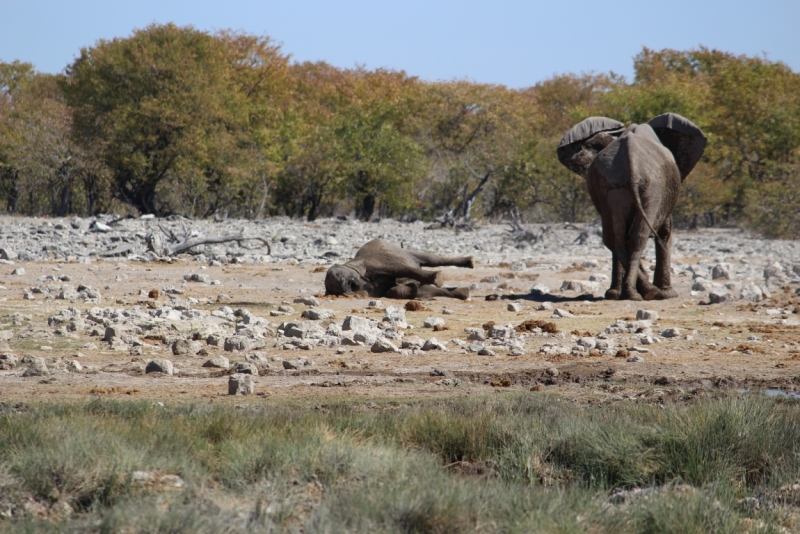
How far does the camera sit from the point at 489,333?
1043 cm

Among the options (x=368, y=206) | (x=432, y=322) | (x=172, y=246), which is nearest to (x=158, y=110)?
(x=368, y=206)

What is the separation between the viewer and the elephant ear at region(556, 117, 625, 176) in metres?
14.2

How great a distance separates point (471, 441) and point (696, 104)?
35815mm

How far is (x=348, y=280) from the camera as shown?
13500 millimetres

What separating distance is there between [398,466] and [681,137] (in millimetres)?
10228

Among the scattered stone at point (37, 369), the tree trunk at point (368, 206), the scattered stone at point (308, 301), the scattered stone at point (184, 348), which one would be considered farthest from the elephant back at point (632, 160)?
the tree trunk at point (368, 206)

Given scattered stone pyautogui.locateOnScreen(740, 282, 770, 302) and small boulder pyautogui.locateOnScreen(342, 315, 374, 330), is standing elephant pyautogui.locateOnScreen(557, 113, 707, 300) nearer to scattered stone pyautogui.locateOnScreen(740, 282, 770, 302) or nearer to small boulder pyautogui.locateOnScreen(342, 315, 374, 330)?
scattered stone pyautogui.locateOnScreen(740, 282, 770, 302)

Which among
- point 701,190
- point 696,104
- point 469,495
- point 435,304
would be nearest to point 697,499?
point 469,495

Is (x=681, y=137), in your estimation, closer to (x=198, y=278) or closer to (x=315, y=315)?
(x=315, y=315)

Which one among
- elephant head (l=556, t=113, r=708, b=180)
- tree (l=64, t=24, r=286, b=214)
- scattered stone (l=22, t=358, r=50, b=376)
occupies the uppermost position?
tree (l=64, t=24, r=286, b=214)

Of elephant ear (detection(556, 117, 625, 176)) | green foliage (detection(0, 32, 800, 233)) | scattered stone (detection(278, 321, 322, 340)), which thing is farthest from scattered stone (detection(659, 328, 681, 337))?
green foliage (detection(0, 32, 800, 233))

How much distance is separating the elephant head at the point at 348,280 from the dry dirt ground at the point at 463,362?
0.31 meters

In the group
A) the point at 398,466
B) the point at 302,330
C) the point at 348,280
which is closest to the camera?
the point at 398,466

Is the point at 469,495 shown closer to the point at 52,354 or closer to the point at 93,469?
the point at 93,469
